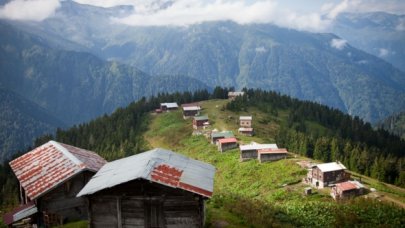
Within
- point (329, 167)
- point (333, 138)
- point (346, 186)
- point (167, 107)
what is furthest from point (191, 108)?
point (346, 186)

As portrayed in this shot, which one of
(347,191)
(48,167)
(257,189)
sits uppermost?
(48,167)

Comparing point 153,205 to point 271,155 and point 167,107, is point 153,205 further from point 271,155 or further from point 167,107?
point 167,107

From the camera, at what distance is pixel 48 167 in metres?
34.5

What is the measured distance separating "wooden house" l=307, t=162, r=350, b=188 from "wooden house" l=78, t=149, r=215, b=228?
49.3 meters

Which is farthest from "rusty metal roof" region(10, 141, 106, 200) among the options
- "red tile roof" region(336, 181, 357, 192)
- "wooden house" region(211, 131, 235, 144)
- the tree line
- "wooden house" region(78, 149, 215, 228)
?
the tree line

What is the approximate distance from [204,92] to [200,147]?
3201 inches

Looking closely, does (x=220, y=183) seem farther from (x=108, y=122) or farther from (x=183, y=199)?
(x=108, y=122)

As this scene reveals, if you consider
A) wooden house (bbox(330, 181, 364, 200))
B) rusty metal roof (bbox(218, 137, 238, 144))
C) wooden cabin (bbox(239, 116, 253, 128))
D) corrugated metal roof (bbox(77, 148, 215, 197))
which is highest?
corrugated metal roof (bbox(77, 148, 215, 197))

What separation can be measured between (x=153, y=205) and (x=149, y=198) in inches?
21.7

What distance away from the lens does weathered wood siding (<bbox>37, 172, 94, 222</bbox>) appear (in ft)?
108

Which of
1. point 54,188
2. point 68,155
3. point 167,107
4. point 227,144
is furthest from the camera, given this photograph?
point 167,107

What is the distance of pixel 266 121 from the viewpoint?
147 m

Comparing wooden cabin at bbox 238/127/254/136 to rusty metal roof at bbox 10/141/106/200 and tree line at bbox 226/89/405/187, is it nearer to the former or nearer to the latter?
tree line at bbox 226/89/405/187

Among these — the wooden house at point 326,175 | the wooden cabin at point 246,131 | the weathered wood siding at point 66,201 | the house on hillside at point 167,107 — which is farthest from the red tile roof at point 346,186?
the house on hillside at point 167,107
